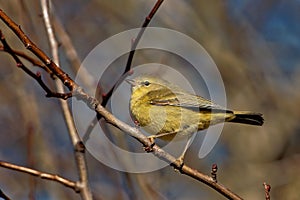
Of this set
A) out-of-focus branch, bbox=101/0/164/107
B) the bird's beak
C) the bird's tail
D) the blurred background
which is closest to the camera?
out-of-focus branch, bbox=101/0/164/107

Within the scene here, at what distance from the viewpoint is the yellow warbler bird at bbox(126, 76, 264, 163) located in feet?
11.9

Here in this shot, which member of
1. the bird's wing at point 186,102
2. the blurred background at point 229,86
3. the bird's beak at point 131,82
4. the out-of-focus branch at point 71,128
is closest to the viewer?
the out-of-focus branch at point 71,128

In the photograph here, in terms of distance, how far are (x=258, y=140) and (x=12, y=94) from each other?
3213mm

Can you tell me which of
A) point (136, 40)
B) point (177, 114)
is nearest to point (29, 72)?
point (136, 40)

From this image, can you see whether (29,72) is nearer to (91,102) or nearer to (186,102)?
(91,102)

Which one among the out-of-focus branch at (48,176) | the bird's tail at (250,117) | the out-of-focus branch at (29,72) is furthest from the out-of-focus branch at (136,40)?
the bird's tail at (250,117)

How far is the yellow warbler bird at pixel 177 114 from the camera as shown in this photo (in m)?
3.64

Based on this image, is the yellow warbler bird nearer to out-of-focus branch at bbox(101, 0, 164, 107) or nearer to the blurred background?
out-of-focus branch at bbox(101, 0, 164, 107)

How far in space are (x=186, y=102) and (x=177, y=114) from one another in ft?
0.40

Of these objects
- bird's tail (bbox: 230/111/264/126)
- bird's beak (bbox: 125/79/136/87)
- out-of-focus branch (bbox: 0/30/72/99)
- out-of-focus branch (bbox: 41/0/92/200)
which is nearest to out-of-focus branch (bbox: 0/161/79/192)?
out-of-focus branch (bbox: 41/0/92/200)

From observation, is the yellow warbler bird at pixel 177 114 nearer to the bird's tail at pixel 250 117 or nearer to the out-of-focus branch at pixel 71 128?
the bird's tail at pixel 250 117

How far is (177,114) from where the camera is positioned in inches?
150

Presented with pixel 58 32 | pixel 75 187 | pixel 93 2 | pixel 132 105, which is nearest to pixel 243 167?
pixel 93 2

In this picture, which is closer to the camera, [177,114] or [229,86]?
[177,114]
